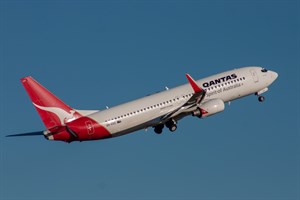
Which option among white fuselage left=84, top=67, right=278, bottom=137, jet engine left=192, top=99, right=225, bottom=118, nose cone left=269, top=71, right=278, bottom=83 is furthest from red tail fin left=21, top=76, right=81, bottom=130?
nose cone left=269, top=71, right=278, bottom=83

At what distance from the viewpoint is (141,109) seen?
256 feet

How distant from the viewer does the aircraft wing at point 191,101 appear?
7862 cm

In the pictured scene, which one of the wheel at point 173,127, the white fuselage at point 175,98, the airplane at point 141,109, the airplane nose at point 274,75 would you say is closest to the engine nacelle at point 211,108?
the airplane at point 141,109

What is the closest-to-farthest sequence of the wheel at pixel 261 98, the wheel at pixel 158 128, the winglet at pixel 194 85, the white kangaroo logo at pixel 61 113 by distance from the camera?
1. the white kangaroo logo at pixel 61 113
2. the winglet at pixel 194 85
3. the wheel at pixel 158 128
4. the wheel at pixel 261 98

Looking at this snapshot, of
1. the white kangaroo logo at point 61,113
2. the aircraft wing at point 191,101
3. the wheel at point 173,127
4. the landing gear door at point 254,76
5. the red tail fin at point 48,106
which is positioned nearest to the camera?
the red tail fin at point 48,106

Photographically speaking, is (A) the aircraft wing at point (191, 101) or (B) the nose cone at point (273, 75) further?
(B) the nose cone at point (273, 75)

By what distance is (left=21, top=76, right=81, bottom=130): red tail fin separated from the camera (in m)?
75.6

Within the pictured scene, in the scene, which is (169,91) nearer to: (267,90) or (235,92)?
(235,92)

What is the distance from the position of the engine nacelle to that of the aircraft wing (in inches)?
36.4

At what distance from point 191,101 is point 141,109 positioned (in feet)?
21.5

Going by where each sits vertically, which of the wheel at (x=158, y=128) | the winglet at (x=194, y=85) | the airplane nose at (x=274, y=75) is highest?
the winglet at (x=194, y=85)

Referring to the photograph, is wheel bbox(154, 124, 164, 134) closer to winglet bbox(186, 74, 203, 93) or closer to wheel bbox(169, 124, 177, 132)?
wheel bbox(169, 124, 177, 132)

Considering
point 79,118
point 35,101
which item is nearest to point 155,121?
point 79,118

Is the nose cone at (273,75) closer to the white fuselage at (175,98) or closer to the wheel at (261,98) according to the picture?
the white fuselage at (175,98)
